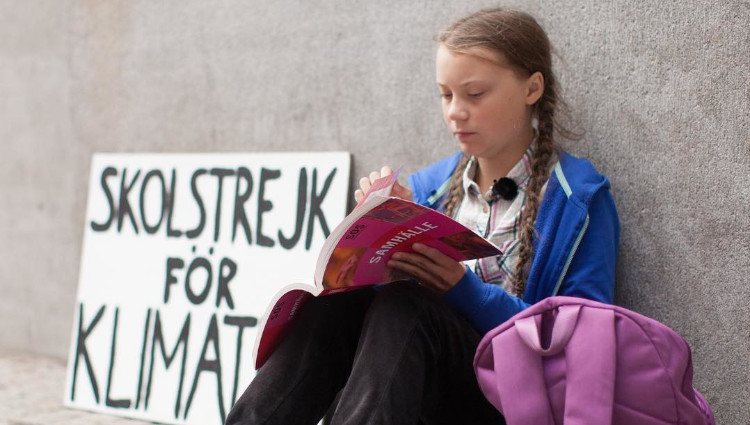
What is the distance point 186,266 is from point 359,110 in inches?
25.3

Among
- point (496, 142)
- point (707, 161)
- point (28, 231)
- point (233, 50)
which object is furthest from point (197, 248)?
point (707, 161)

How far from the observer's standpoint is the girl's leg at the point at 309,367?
1485 mm

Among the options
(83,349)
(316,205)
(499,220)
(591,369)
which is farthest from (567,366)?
(83,349)

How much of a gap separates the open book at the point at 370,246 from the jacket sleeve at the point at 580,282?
0.23 ft

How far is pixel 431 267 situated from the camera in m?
1.53

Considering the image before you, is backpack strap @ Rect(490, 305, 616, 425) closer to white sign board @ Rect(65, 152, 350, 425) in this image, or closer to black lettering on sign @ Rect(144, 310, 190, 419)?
white sign board @ Rect(65, 152, 350, 425)

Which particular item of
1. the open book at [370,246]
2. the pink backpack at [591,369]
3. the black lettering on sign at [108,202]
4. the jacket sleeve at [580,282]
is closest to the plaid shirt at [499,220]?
the jacket sleeve at [580,282]

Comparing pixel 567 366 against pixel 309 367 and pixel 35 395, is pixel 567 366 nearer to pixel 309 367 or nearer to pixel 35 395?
pixel 309 367

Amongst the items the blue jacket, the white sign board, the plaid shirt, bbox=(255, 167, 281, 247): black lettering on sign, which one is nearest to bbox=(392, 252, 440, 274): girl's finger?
the blue jacket

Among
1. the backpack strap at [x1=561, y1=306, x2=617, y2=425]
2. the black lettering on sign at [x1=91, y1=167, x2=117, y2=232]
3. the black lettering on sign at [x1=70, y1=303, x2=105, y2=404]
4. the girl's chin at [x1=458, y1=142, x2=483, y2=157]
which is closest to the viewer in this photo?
the backpack strap at [x1=561, y1=306, x2=617, y2=425]

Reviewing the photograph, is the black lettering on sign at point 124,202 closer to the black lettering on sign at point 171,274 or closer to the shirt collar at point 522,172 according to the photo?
the black lettering on sign at point 171,274

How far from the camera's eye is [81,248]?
2852mm

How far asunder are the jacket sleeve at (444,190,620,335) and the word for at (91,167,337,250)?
2.46 feet

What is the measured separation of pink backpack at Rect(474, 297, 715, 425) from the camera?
4.16ft
